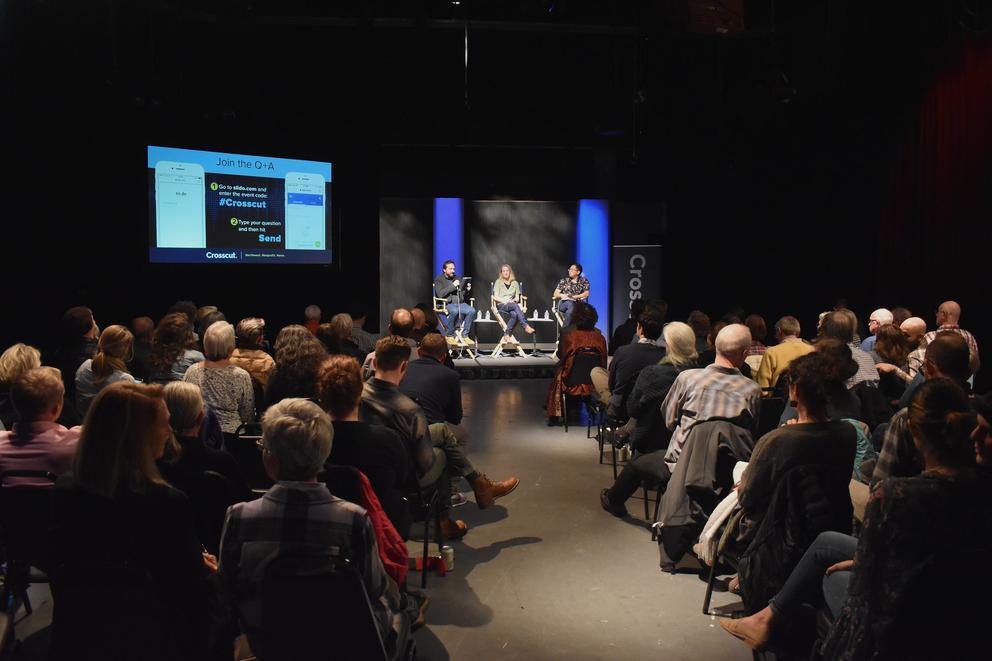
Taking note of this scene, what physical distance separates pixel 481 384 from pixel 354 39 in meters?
4.75

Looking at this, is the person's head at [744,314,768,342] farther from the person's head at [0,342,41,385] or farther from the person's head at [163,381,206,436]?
the person's head at [0,342,41,385]

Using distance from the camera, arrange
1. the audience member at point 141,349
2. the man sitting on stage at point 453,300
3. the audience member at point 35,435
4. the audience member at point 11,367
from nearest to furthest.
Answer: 1. the audience member at point 35,435
2. the audience member at point 11,367
3. the audience member at point 141,349
4. the man sitting on stage at point 453,300

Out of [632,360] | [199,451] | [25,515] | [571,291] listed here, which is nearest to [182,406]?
[199,451]

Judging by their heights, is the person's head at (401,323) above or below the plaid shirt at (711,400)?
above

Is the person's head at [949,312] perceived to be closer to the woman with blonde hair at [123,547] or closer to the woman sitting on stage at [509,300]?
the woman sitting on stage at [509,300]

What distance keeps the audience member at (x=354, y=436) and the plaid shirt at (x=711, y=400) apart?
1565mm

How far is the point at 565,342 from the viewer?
7.45 m

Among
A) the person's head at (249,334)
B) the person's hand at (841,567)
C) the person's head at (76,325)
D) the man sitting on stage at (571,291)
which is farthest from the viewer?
the man sitting on stage at (571,291)

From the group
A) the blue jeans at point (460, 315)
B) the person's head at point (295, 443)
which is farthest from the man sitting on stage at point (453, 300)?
the person's head at point (295, 443)

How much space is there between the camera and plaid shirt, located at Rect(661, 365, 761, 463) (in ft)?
13.6

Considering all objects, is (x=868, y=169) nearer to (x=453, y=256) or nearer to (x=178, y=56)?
(x=453, y=256)

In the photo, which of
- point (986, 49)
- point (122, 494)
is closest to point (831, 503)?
point (122, 494)

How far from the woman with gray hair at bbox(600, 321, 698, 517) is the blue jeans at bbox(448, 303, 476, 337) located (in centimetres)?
699

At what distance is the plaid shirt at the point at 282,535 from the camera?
7.43 feet
